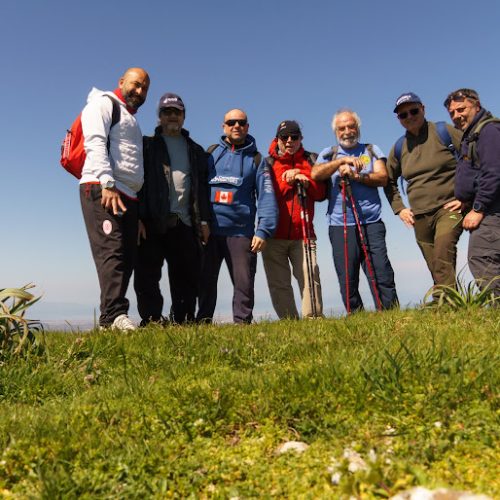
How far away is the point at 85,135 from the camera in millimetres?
6840

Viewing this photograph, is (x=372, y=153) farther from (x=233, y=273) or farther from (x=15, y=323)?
(x=15, y=323)

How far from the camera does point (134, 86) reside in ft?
24.3

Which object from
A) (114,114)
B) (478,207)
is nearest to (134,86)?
(114,114)

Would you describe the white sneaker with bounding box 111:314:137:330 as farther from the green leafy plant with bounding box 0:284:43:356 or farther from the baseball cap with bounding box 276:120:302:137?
the baseball cap with bounding box 276:120:302:137

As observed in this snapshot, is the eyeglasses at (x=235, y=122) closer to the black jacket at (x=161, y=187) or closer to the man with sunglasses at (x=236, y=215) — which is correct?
the man with sunglasses at (x=236, y=215)

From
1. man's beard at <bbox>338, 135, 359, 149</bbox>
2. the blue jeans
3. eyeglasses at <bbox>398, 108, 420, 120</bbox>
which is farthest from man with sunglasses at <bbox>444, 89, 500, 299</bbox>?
man's beard at <bbox>338, 135, 359, 149</bbox>

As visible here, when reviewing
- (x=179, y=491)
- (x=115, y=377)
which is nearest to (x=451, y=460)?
(x=179, y=491)

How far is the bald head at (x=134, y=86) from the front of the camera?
7.40m

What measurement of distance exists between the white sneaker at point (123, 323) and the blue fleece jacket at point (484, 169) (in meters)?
5.06

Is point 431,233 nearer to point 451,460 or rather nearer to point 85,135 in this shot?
point 85,135

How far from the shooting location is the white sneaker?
6527mm

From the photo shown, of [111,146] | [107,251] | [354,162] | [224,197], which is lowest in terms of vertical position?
[107,251]

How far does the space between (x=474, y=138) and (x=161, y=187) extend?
4.66 m

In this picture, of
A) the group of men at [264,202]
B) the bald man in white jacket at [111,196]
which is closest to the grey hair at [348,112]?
the group of men at [264,202]
